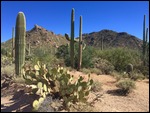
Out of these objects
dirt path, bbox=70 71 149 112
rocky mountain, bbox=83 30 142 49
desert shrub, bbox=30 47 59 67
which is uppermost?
rocky mountain, bbox=83 30 142 49

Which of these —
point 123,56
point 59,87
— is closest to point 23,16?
point 59,87

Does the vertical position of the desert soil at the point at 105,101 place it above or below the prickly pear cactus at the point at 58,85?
below

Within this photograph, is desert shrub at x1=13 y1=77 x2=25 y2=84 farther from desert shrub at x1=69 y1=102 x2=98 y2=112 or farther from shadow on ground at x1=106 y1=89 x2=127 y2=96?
desert shrub at x1=69 y1=102 x2=98 y2=112

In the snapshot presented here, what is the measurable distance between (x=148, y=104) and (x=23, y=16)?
7.72 meters

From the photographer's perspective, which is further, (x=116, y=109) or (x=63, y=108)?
(x=116, y=109)

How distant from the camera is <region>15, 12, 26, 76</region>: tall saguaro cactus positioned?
12.9m

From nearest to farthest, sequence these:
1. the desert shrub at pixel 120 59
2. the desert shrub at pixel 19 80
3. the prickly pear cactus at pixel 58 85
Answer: the prickly pear cactus at pixel 58 85
the desert shrub at pixel 19 80
the desert shrub at pixel 120 59

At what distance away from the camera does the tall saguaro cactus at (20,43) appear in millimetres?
12891

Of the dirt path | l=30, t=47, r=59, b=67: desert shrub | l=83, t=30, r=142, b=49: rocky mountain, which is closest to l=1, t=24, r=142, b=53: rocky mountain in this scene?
l=83, t=30, r=142, b=49: rocky mountain

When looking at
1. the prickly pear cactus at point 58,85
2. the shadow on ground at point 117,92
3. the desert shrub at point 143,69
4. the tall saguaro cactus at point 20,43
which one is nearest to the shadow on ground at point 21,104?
the prickly pear cactus at point 58,85

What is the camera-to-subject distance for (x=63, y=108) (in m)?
7.56

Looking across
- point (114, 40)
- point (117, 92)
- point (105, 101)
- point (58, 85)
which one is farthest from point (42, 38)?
point (58, 85)

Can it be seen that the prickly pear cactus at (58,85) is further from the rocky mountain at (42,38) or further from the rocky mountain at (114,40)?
the rocky mountain at (42,38)

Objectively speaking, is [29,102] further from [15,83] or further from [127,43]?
[127,43]
